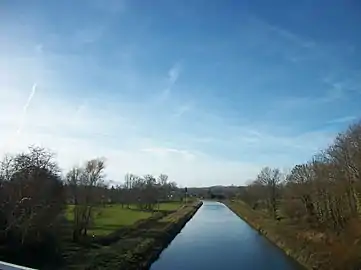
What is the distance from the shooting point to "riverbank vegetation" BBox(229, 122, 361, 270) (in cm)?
2646

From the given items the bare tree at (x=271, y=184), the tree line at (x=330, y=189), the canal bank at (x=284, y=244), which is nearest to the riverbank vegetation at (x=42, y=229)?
the canal bank at (x=284, y=244)

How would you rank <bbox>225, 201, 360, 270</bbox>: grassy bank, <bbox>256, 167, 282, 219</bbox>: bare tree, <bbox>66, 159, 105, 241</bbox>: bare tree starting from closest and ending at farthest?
<bbox>225, 201, 360, 270</bbox>: grassy bank → <bbox>66, 159, 105, 241</bbox>: bare tree → <bbox>256, 167, 282, 219</bbox>: bare tree

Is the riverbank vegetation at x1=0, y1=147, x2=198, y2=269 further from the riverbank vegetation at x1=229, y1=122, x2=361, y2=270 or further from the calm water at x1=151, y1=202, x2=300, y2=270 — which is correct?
the riverbank vegetation at x1=229, y1=122, x2=361, y2=270

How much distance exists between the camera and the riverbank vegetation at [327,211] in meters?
26.5

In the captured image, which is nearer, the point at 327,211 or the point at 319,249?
the point at 319,249

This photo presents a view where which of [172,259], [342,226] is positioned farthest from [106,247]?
[342,226]

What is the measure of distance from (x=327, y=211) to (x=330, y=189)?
4535 millimetres

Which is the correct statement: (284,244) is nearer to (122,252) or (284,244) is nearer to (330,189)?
(330,189)

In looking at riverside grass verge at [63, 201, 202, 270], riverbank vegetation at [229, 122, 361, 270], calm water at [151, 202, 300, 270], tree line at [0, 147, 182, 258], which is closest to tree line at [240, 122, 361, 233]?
riverbank vegetation at [229, 122, 361, 270]

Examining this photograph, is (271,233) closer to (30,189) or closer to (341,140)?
(341,140)

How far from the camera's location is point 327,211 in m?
42.9

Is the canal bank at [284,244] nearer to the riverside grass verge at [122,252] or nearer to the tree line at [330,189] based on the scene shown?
the tree line at [330,189]

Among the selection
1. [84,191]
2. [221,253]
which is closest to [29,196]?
[84,191]

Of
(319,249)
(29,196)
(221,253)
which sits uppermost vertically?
(29,196)
